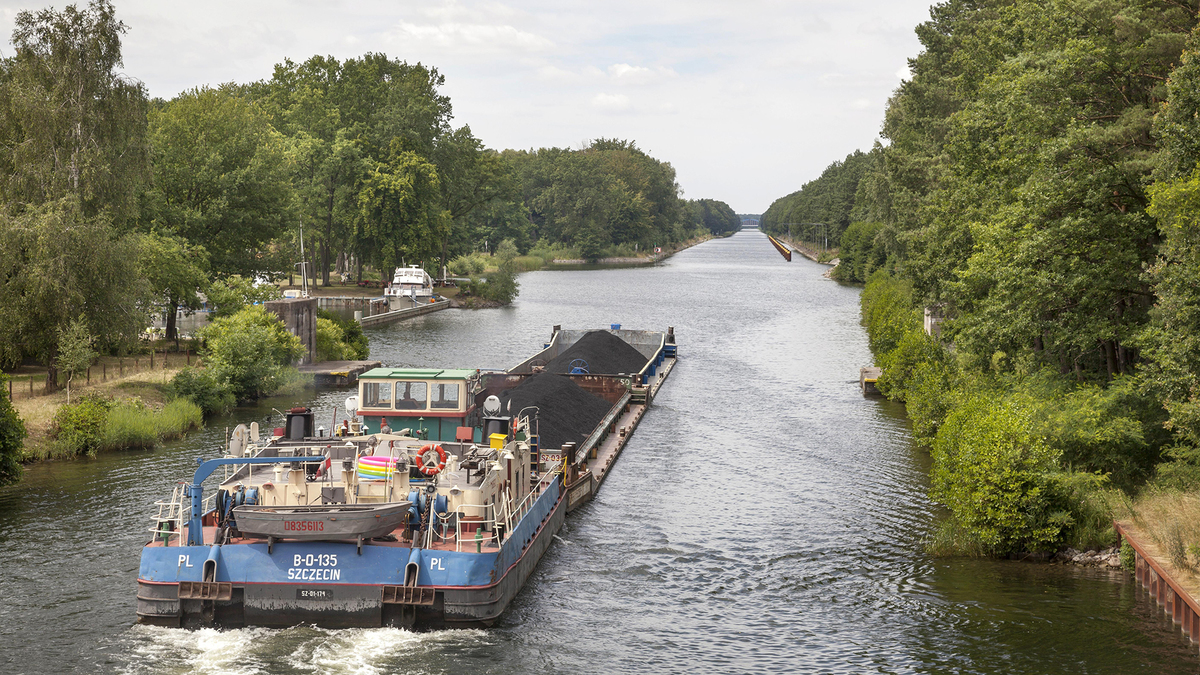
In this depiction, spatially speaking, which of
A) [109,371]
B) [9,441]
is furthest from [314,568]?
[109,371]

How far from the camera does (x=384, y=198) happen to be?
334 ft

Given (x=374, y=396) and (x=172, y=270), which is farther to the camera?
(x=172, y=270)

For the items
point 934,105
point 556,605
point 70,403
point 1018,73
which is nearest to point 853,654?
point 556,605

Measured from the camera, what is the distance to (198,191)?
61.7 metres

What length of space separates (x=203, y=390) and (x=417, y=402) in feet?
61.6

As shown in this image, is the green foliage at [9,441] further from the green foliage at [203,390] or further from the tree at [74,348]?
the green foliage at [203,390]

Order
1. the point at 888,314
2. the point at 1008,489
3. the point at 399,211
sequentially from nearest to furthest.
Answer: the point at 1008,489, the point at 888,314, the point at 399,211

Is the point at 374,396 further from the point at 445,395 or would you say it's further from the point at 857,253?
the point at 857,253

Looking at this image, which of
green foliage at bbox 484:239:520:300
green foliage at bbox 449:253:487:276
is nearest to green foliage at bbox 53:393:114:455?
green foliage at bbox 484:239:520:300

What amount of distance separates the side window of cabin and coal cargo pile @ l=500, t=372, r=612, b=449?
4367mm

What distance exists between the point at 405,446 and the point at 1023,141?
2015 cm

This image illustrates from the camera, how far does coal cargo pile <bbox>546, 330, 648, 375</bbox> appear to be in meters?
53.7

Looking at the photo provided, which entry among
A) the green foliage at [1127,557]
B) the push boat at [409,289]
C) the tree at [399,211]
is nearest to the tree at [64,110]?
the green foliage at [1127,557]

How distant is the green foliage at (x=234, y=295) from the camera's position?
178ft
